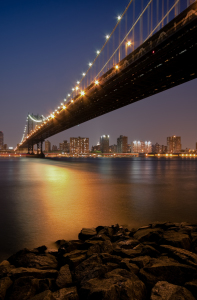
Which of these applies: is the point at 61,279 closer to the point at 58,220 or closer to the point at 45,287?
the point at 45,287

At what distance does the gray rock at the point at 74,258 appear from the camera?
142 inches

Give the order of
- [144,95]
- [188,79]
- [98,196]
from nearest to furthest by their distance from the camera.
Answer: [98,196], [188,79], [144,95]

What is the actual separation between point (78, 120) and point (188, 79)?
104 ft

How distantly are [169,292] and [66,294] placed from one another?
1.21m

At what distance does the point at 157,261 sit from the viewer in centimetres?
341

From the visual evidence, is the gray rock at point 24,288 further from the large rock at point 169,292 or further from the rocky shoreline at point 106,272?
the large rock at point 169,292

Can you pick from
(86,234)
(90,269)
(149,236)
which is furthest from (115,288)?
(86,234)

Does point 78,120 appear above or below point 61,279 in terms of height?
above

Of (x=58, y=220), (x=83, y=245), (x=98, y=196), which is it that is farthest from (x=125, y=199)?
(x=83, y=245)

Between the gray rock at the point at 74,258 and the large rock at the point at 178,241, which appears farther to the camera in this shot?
the large rock at the point at 178,241

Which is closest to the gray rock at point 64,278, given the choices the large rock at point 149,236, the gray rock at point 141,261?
the gray rock at point 141,261

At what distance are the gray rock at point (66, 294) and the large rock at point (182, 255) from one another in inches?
63.9

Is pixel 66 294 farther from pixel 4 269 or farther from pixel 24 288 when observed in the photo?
pixel 4 269

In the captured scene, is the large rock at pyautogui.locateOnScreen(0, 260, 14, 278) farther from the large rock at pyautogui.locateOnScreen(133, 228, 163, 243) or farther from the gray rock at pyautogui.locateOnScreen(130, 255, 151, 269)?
the large rock at pyautogui.locateOnScreen(133, 228, 163, 243)
